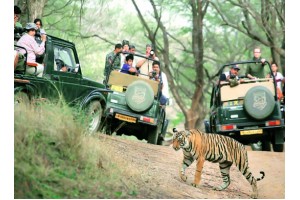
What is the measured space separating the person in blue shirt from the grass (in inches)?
121

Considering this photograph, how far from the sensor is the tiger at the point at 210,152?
7.61 meters

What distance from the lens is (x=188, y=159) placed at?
25.4 feet

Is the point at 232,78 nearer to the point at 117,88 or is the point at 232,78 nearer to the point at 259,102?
the point at 259,102

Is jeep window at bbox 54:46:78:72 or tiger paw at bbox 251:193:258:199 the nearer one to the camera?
tiger paw at bbox 251:193:258:199

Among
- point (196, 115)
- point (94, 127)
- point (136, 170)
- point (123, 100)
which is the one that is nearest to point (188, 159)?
point (136, 170)

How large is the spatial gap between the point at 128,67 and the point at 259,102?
6.57 feet

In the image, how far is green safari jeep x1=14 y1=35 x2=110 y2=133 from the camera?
730cm

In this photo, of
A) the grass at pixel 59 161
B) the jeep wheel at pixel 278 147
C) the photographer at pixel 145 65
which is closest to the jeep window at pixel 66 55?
the grass at pixel 59 161

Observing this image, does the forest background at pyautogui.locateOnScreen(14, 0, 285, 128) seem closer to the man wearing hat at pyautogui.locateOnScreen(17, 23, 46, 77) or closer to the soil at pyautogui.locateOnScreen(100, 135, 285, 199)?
the soil at pyautogui.locateOnScreen(100, 135, 285, 199)

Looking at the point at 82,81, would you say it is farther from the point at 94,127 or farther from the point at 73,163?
the point at 73,163

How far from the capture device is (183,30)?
61.5ft

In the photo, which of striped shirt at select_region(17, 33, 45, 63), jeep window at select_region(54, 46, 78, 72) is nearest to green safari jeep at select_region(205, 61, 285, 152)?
jeep window at select_region(54, 46, 78, 72)

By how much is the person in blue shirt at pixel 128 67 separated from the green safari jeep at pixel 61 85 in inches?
39.4

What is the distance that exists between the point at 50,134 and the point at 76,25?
9.86 meters
